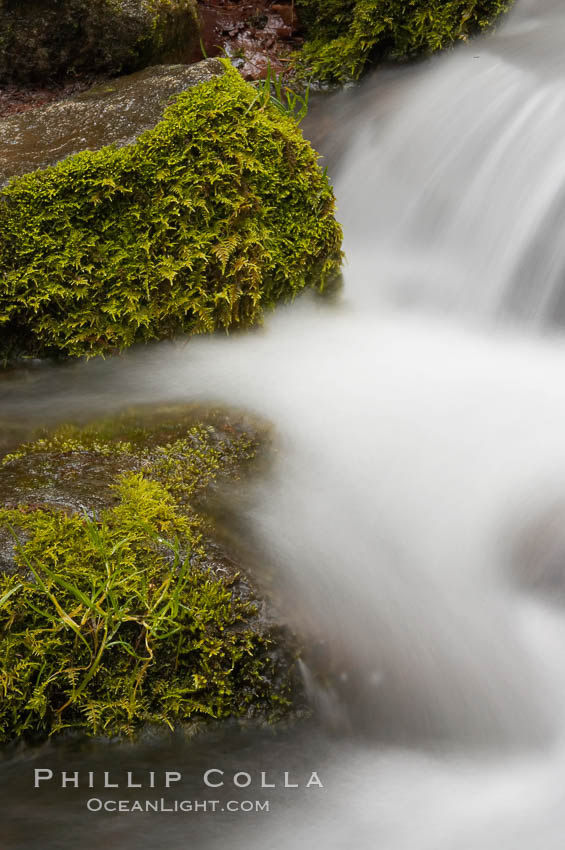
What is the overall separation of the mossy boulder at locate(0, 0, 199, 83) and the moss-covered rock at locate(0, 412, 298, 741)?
3270mm

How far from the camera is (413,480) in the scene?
294 centimetres

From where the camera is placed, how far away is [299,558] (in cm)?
257

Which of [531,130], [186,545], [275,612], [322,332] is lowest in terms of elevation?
[275,612]

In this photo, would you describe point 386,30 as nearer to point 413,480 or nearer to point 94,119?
point 94,119

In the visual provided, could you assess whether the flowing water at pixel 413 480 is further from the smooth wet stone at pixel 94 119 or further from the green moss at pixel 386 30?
the smooth wet stone at pixel 94 119

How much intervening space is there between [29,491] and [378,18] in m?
4.06

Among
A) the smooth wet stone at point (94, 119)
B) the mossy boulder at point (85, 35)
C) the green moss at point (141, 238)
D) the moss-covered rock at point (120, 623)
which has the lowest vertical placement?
the moss-covered rock at point (120, 623)

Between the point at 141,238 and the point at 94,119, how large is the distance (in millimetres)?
864

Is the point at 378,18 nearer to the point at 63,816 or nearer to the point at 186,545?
the point at 186,545

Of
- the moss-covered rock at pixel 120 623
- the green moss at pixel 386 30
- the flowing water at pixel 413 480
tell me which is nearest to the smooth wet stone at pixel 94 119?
the flowing water at pixel 413 480

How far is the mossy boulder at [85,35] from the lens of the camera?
4562mm

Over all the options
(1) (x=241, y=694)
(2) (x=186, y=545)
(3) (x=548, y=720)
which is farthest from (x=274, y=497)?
(3) (x=548, y=720)

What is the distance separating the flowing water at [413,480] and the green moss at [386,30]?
17 centimetres

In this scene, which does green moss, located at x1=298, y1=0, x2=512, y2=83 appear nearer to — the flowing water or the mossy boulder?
the flowing water
